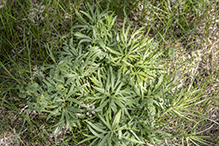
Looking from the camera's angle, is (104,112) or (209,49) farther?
(209,49)

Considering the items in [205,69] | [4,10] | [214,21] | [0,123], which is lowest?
[0,123]

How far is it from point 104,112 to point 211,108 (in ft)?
5.16

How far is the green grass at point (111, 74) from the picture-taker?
2.35m

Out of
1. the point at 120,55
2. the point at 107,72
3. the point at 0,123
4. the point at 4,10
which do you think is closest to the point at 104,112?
the point at 107,72

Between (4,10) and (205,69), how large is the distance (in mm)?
2959

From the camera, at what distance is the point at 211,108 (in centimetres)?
276

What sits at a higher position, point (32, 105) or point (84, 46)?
point (84, 46)

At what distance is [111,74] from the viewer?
2.37 meters

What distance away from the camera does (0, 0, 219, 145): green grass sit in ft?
7.72

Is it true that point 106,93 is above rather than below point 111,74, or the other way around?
below

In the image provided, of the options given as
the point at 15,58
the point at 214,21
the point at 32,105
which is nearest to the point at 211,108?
the point at 214,21

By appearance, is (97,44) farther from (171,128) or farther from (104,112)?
(171,128)

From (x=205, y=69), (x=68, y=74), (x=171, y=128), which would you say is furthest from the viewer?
(x=205, y=69)

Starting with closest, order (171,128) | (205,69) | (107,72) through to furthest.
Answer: (107,72), (171,128), (205,69)
